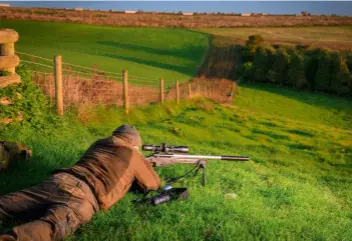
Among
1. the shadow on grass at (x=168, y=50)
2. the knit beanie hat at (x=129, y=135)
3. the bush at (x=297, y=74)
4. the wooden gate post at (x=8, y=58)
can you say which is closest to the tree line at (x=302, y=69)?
the bush at (x=297, y=74)

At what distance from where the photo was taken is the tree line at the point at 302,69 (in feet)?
168

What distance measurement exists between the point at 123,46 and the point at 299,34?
25.4m

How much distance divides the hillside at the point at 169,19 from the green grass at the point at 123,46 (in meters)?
3.74

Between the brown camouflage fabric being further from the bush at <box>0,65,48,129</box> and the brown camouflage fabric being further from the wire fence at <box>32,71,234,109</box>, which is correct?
the wire fence at <box>32,71,234,109</box>

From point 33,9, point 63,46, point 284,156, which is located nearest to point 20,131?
point 284,156

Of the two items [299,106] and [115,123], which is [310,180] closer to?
[115,123]

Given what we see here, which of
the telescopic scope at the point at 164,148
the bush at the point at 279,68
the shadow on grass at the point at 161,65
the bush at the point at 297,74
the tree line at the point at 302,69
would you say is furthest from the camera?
the shadow on grass at the point at 161,65

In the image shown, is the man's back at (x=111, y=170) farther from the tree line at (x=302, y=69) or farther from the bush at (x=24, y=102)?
the tree line at (x=302, y=69)

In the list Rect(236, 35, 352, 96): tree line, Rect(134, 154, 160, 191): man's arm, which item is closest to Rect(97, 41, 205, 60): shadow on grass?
Rect(236, 35, 352, 96): tree line

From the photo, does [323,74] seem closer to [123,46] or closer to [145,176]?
[123,46]

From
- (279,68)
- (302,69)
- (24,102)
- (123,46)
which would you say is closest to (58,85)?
(24,102)

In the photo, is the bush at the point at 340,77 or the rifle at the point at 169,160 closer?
the rifle at the point at 169,160

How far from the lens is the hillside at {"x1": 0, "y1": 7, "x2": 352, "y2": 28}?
7476cm

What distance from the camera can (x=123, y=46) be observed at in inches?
2566
